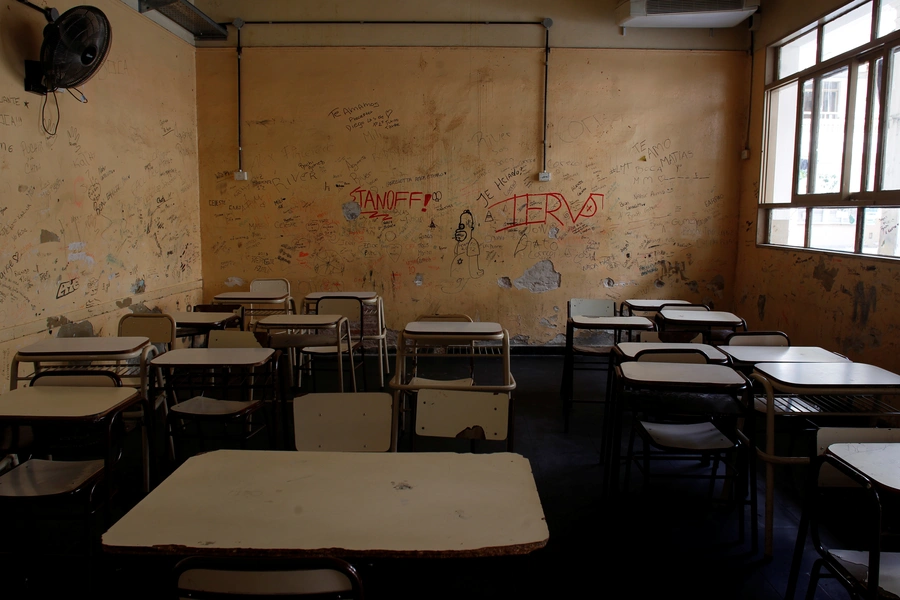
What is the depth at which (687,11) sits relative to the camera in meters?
5.27

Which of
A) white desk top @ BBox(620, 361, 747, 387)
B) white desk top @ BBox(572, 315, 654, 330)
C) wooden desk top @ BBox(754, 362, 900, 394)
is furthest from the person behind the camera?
white desk top @ BBox(572, 315, 654, 330)

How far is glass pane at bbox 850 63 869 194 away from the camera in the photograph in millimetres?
4172

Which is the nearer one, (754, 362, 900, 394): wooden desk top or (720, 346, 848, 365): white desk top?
(754, 362, 900, 394): wooden desk top

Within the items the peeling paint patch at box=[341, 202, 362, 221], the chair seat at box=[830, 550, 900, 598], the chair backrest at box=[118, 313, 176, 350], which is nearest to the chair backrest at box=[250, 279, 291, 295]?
the peeling paint patch at box=[341, 202, 362, 221]

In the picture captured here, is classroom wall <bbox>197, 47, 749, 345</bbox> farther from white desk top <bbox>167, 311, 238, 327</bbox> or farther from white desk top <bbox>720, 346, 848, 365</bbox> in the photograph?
white desk top <bbox>720, 346, 848, 365</bbox>

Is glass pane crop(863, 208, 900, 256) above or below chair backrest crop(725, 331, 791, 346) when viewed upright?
above

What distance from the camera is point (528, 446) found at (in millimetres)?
3643

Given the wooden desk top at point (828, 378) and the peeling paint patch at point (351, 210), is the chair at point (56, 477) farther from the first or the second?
the peeling paint patch at point (351, 210)

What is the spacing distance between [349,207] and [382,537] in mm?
4841

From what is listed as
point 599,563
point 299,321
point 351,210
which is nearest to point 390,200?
point 351,210

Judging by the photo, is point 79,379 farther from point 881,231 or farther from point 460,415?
point 881,231

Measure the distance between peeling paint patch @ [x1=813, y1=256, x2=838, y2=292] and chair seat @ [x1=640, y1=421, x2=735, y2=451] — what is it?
230 centimetres

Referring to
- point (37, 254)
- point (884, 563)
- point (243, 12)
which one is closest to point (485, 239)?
point (243, 12)

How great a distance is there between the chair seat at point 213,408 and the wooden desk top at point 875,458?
2488 millimetres
